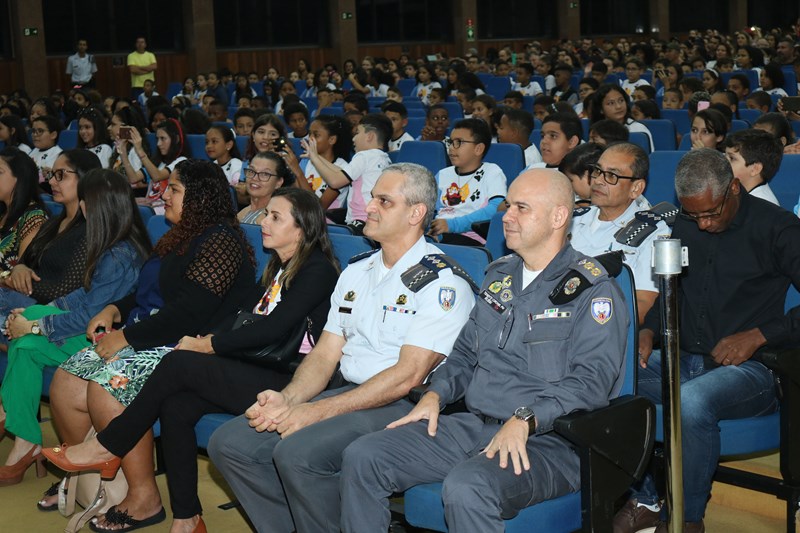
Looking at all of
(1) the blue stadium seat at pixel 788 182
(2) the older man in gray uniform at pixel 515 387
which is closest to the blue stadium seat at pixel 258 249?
(2) the older man in gray uniform at pixel 515 387

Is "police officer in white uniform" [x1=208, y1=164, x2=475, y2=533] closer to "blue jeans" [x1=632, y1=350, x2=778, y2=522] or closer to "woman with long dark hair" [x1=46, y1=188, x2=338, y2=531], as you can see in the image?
"woman with long dark hair" [x1=46, y1=188, x2=338, y2=531]

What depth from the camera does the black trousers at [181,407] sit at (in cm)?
312

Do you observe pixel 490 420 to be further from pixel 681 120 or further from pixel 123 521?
pixel 681 120

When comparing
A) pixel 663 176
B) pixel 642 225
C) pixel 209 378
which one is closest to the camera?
pixel 209 378

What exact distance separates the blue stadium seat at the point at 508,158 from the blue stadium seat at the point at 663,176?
0.96 m

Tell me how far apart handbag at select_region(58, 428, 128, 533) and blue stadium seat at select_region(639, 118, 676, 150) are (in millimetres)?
4559

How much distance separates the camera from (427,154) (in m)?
6.18

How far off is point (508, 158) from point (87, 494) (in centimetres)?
311

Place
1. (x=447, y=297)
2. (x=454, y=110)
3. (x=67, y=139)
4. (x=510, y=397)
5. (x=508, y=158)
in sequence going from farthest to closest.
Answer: (x=454, y=110)
(x=67, y=139)
(x=508, y=158)
(x=447, y=297)
(x=510, y=397)

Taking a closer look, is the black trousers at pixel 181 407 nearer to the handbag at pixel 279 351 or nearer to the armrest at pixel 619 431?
the handbag at pixel 279 351

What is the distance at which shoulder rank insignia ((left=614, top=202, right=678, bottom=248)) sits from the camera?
324cm

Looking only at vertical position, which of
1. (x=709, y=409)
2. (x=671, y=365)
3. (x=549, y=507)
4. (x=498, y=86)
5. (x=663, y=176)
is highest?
(x=498, y=86)

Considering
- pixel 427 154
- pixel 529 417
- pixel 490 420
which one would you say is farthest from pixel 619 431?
pixel 427 154

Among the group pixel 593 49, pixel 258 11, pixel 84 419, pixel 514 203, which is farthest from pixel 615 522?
pixel 258 11
